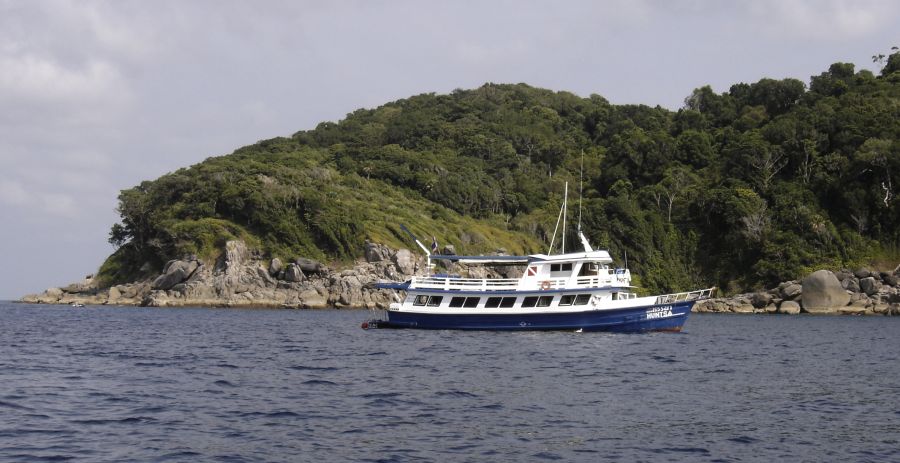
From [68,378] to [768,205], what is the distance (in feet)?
322

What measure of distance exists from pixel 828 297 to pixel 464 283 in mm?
50671

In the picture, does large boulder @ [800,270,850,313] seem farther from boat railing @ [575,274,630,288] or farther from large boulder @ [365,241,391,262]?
large boulder @ [365,241,391,262]

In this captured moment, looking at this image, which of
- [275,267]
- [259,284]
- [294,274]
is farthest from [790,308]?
[259,284]

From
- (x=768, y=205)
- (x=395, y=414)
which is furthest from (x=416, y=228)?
(x=395, y=414)

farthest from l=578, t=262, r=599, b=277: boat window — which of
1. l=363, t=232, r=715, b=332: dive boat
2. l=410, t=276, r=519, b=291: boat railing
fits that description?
l=410, t=276, r=519, b=291: boat railing

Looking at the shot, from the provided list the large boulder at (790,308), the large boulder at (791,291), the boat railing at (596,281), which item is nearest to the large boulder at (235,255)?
the boat railing at (596,281)

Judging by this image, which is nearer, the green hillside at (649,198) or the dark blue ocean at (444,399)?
the dark blue ocean at (444,399)

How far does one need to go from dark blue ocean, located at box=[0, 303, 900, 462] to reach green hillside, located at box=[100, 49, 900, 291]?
194 ft

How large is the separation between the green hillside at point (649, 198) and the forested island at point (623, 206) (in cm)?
25

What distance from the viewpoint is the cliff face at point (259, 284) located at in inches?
3720

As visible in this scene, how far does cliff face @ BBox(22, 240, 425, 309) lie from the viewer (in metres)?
94.5

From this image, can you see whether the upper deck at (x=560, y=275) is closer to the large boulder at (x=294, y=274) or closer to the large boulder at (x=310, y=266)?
the large boulder at (x=294, y=274)

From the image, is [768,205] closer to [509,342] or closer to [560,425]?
[509,342]

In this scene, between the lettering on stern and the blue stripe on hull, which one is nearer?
the blue stripe on hull
